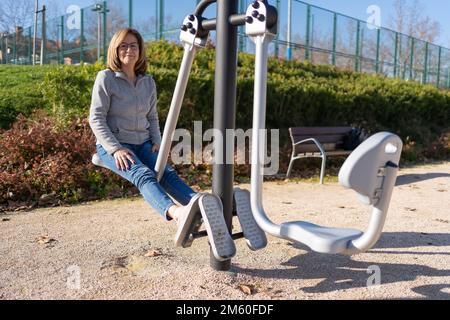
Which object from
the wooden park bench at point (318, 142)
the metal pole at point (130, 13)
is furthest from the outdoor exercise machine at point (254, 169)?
the metal pole at point (130, 13)

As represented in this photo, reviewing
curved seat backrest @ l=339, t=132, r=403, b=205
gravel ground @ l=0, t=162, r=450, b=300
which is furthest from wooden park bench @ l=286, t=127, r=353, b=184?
curved seat backrest @ l=339, t=132, r=403, b=205

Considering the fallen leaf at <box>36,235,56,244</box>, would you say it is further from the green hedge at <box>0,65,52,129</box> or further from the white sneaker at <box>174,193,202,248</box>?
the green hedge at <box>0,65,52,129</box>

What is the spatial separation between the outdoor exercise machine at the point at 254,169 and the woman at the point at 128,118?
161 mm

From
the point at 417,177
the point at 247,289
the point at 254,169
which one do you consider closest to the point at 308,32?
the point at 417,177

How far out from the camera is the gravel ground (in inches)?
97.0

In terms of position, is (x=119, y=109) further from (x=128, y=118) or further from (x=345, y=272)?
(x=345, y=272)

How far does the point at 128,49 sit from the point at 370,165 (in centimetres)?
168

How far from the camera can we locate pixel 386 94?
9.97 meters

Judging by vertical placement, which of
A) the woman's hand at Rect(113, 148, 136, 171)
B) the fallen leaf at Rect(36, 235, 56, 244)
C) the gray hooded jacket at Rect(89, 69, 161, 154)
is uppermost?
the gray hooded jacket at Rect(89, 69, 161, 154)

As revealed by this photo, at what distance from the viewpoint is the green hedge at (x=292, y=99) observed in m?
6.35

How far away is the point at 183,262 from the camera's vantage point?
2863 mm

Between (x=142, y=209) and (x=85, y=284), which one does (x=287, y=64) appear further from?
(x=85, y=284)

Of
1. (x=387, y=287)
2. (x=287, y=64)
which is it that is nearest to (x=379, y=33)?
(x=287, y=64)

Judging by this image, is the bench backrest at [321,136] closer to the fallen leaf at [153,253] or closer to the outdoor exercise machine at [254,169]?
the fallen leaf at [153,253]
